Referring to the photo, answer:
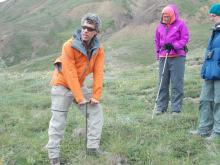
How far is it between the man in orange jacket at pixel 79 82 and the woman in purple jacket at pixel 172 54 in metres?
2.46

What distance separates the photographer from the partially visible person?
24.7 ft

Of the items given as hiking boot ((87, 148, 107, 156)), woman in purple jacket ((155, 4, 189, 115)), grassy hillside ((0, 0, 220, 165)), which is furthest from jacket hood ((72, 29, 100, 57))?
woman in purple jacket ((155, 4, 189, 115))

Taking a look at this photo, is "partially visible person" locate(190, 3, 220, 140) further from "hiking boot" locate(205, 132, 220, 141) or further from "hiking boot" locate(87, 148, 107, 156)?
"hiking boot" locate(87, 148, 107, 156)

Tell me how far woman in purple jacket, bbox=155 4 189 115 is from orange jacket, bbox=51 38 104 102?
245 centimetres

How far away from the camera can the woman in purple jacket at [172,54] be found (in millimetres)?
9188

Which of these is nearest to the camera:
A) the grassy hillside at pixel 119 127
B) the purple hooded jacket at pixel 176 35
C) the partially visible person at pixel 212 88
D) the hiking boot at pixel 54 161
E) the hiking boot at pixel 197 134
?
the hiking boot at pixel 54 161

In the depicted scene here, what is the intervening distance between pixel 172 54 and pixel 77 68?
9.41 ft

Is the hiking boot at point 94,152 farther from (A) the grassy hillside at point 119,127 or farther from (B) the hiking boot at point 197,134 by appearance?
(B) the hiking boot at point 197,134

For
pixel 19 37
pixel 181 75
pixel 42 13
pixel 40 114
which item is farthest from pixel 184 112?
pixel 42 13

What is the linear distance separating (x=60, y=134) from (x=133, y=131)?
1600mm

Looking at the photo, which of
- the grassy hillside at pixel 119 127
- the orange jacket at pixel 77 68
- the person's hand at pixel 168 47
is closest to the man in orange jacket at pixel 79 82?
the orange jacket at pixel 77 68

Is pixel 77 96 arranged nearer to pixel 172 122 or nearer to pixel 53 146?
pixel 53 146

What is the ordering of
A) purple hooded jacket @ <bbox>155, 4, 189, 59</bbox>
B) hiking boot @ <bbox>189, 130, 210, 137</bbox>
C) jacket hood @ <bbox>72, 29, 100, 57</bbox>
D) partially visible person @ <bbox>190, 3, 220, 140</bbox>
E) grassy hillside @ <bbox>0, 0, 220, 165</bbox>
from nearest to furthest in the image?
1. jacket hood @ <bbox>72, 29, 100, 57</bbox>
2. grassy hillside @ <bbox>0, 0, 220, 165</bbox>
3. partially visible person @ <bbox>190, 3, 220, 140</bbox>
4. hiking boot @ <bbox>189, 130, 210, 137</bbox>
5. purple hooded jacket @ <bbox>155, 4, 189, 59</bbox>

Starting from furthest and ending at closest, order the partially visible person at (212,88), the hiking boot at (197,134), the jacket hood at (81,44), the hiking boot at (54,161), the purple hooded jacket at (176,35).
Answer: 1. the purple hooded jacket at (176,35)
2. the hiking boot at (197,134)
3. the partially visible person at (212,88)
4. the hiking boot at (54,161)
5. the jacket hood at (81,44)
